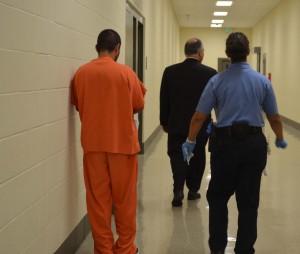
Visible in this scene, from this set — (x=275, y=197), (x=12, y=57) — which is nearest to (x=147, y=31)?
(x=275, y=197)

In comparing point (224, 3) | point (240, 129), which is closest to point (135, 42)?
point (240, 129)

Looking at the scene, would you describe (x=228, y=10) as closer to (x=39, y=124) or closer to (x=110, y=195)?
(x=110, y=195)

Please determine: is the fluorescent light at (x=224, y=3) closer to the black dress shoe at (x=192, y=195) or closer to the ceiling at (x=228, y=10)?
the ceiling at (x=228, y=10)

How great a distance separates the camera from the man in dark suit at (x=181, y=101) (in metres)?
4.27

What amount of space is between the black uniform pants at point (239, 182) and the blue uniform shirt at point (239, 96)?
126 millimetres

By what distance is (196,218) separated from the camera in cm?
404

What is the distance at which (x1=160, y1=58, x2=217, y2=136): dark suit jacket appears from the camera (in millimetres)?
4266

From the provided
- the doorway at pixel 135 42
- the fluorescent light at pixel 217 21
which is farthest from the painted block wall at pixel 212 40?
the doorway at pixel 135 42

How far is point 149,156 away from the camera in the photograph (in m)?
7.27

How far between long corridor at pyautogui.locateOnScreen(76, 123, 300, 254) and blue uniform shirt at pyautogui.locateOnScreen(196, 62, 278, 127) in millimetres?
753

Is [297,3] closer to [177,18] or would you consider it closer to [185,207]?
[177,18]

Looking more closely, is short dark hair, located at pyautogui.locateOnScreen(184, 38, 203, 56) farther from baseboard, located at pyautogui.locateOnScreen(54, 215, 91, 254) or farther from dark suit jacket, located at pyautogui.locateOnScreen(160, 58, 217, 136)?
baseboard, located at pyautogui.locateOnScreen(54, 215, 91, 254)

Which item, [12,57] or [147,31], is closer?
[12,57]

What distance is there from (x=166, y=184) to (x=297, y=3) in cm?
747
